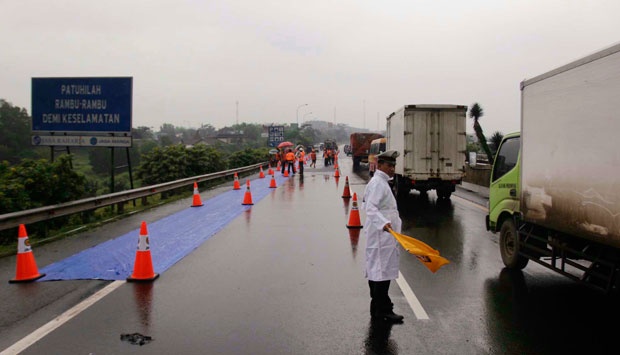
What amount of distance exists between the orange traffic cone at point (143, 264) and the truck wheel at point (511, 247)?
527 cm

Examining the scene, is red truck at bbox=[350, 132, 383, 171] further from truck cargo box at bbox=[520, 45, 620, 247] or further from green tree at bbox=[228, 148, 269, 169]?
truck cargo box at bbox=[520, 45, 620, 247]

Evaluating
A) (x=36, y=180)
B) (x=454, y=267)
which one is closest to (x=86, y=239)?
(x=36, y=180)

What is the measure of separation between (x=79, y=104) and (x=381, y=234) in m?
14.8

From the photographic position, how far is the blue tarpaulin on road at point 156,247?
23.5ft

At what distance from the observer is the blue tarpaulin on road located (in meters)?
7.16

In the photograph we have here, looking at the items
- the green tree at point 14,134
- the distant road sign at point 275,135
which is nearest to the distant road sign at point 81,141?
the green tree at point 14,134

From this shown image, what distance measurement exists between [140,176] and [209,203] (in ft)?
36.0

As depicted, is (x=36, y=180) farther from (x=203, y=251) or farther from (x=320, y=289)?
(x=320, y=289)

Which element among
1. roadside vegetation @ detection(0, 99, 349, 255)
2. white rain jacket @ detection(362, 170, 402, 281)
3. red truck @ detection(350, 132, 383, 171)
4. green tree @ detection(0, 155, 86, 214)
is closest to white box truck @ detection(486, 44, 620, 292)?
white rain jacket @ detection(362, 170, 402, 281)

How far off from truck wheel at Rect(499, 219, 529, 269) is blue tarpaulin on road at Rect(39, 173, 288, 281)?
17.4ft

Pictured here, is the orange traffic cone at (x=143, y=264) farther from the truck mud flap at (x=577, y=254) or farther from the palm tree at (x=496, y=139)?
the palm tree at (x=496, y=139)

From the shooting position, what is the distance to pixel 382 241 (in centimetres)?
506

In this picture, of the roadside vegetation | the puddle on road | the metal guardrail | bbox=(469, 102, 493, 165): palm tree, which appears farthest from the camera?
bbox=(469, 102, 493, 165): palm tree

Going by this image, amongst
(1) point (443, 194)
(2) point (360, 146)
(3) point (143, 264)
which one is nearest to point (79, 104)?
(3) point (143, 264)
